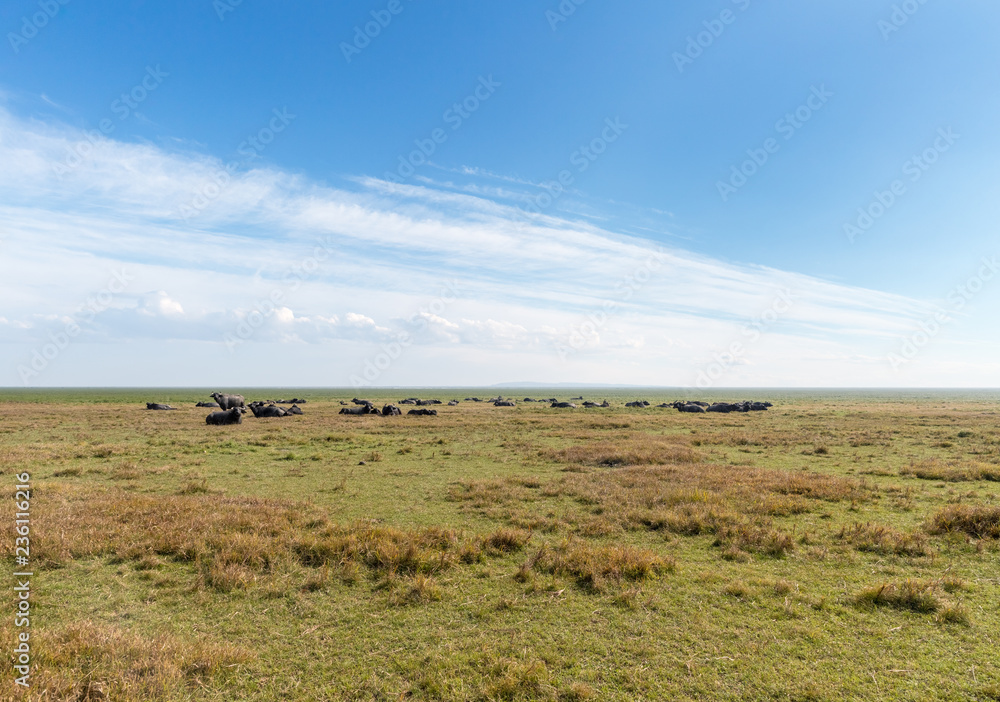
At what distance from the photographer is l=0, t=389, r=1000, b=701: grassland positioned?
5574 millimetres

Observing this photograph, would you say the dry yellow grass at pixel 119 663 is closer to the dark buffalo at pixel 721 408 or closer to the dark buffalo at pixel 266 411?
the dark buffalo at pixel 266 411

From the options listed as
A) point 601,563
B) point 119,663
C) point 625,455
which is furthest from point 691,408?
point 119,663

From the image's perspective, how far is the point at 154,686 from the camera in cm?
525

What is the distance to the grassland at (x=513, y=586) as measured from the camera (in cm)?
557

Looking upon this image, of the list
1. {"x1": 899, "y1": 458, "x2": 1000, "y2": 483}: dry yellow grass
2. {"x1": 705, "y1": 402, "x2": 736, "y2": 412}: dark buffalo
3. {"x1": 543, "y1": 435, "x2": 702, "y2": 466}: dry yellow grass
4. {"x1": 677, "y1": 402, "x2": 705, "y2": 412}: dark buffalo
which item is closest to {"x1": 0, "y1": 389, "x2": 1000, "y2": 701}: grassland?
{"x1": 899, "y1": 458, "x2": 1000, "y2": 483}: dry yellow grass

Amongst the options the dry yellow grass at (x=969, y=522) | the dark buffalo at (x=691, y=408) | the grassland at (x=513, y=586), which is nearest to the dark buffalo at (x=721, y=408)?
the dark buffalo at (x=691, y=408)

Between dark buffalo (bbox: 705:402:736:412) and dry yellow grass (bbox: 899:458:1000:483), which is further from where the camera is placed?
dark buffalo (bbox: 705:402:736:412)

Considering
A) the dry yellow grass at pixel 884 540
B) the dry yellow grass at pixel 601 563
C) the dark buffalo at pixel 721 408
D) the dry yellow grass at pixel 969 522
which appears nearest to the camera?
the dry yellow grass at pixel 601 563

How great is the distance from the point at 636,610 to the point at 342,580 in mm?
5284

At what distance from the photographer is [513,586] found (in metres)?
8.26

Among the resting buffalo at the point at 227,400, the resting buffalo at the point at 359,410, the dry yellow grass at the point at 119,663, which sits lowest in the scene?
the resting buffalo at the point at 359,410

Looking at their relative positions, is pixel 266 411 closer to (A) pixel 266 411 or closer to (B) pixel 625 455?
(A) pixel 266 411

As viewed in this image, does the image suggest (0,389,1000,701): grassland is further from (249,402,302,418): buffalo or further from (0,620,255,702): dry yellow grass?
(249,402,302,418): buffalo

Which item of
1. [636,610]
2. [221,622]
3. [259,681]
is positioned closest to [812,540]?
[636,610]
